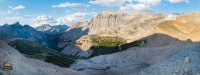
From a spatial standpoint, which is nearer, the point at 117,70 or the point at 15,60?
the point at 15,60

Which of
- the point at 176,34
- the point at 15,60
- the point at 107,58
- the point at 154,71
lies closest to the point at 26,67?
the point at 15,60

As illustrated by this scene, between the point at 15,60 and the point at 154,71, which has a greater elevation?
the point at 15,60

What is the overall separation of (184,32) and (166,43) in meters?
10.7

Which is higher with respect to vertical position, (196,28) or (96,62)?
(196,28)

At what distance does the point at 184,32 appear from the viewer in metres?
198

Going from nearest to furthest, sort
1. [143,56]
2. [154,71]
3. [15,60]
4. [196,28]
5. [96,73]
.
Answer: [15,60] → [154,71] → [96,73] → [143,56] → [196,28]

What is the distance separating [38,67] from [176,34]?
10512 centimetres

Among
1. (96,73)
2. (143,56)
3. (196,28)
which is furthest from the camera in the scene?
(196,28)

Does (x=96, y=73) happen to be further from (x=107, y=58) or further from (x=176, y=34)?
(x=176, y=34)

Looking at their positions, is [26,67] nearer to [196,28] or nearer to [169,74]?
[169,74]

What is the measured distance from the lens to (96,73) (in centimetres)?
14262

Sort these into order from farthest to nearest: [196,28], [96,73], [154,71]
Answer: [196,28]
[96,73]
[154,71]

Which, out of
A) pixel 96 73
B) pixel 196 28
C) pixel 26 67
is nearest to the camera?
pixel 26 67

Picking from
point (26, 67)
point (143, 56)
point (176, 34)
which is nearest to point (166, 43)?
point (176, 34)
